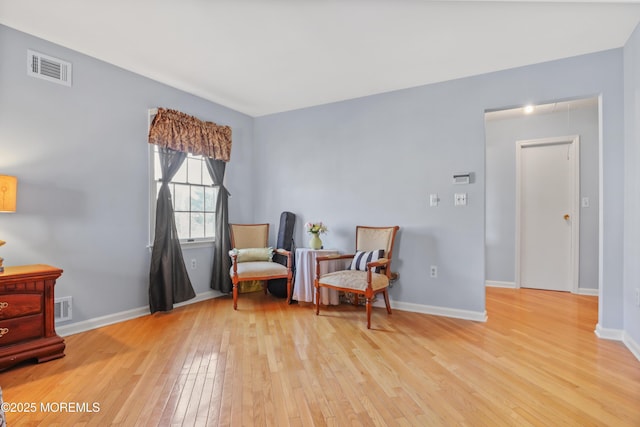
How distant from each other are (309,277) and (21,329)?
8.24ft

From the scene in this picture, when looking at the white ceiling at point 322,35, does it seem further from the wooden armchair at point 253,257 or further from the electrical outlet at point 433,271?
the electrical outlet at point 433,271

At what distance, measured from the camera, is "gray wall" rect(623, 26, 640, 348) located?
2.51 meters

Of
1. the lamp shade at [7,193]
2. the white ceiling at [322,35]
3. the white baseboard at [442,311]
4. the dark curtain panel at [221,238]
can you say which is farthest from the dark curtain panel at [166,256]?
the white baseboard at [442,311]

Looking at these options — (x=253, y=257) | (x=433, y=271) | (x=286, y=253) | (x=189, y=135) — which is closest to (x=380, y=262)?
(x=433, y=271)

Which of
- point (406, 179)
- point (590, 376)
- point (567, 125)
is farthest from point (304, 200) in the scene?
point (567, 125)

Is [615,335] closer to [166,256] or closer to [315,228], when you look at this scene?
[315,228]

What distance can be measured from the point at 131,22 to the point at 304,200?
8.76 feet

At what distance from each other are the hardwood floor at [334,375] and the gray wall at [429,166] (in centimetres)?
58

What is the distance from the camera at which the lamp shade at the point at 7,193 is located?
2244 mm

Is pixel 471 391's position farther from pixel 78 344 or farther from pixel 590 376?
pixel 78 344

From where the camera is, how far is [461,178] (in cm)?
346

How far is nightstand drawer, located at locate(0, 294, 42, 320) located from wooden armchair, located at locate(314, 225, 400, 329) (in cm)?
235

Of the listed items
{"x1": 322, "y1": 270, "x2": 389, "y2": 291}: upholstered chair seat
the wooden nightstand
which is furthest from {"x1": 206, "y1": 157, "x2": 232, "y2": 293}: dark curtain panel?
the wooden nightstand

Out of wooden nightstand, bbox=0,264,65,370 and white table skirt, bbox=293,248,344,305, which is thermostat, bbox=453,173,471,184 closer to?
white table skirt, bbox=293,248,344,305
